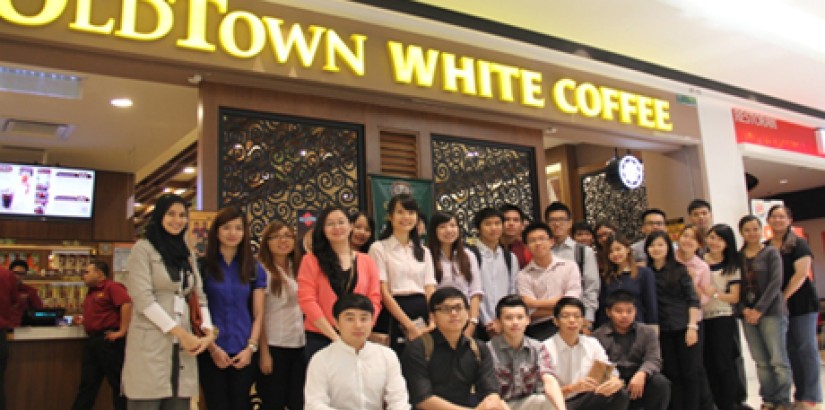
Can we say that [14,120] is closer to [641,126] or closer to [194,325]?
[194,325]

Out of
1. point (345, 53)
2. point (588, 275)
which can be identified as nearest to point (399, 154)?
point (345, 53)

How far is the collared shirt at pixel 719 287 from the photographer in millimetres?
4551

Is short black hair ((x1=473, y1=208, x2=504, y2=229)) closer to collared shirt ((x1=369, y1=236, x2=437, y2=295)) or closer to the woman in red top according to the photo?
collared shirt ((x1=369, y1=236, x2=437, y2=295))

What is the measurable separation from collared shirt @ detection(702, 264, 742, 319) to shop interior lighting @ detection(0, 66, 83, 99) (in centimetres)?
517

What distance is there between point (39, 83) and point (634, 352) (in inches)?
193

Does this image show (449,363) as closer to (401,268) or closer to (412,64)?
(401,268)

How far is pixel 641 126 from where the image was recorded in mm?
6629

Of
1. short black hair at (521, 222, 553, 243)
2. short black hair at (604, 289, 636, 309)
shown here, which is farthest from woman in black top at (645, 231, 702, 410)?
short black hair at (521, 222, 553, 243)

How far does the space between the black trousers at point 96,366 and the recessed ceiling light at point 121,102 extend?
2.12 m

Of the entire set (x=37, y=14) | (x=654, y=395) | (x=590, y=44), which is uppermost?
(x=590, y=44)

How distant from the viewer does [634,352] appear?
12.6ft

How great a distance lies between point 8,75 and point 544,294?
4386 millimetres

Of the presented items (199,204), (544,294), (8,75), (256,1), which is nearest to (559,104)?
(544,294)

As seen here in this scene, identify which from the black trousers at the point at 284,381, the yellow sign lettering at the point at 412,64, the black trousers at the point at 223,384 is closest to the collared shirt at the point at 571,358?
the black trousers at the point at 284,381
